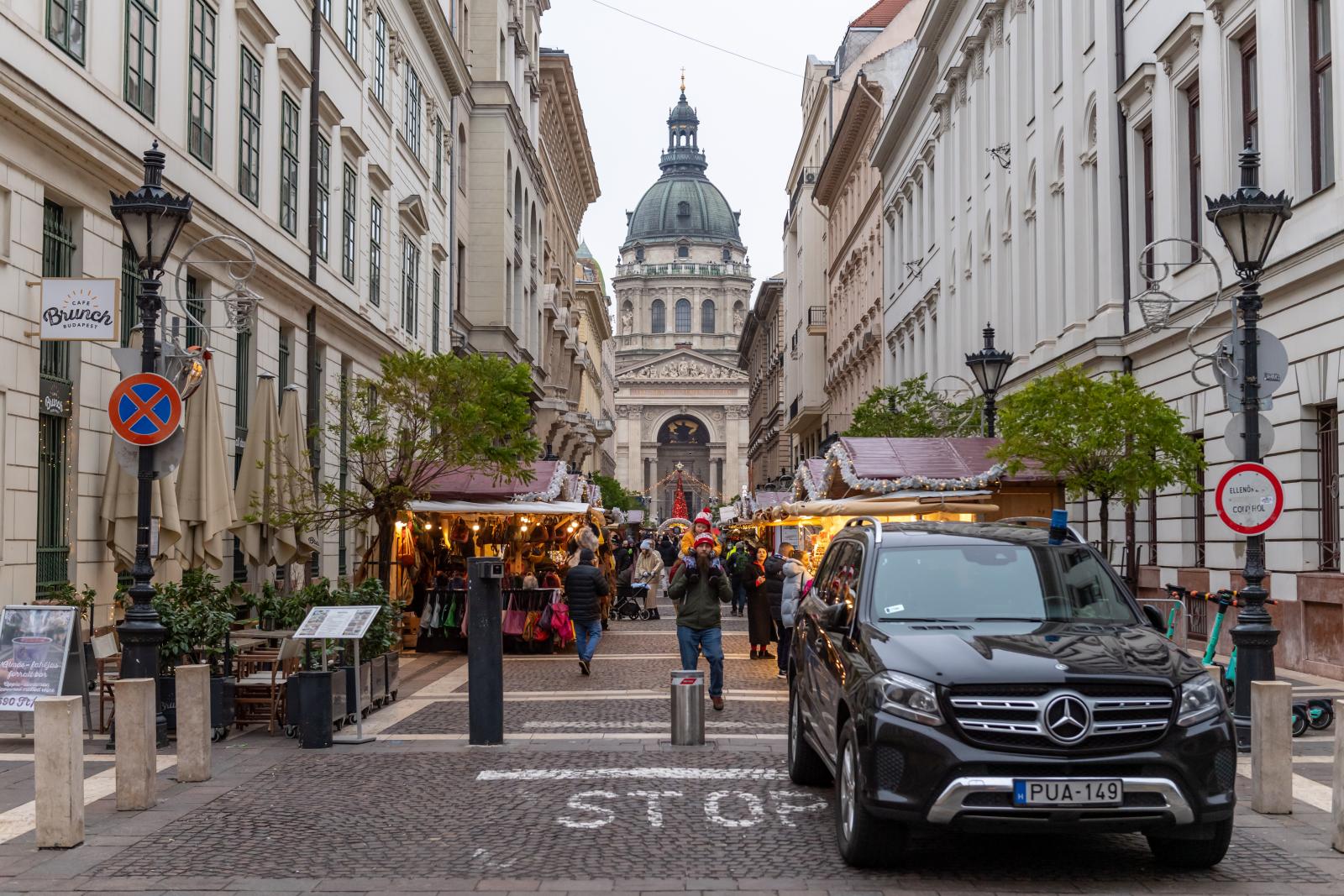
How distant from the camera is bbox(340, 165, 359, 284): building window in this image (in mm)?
28625

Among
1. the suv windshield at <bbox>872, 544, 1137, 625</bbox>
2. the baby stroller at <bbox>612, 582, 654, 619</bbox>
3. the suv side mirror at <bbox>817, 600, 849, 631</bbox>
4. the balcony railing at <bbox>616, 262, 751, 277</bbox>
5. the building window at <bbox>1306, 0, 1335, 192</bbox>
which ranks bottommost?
the baby stroller at <bbox>612, 582, 654, 619</bbox>

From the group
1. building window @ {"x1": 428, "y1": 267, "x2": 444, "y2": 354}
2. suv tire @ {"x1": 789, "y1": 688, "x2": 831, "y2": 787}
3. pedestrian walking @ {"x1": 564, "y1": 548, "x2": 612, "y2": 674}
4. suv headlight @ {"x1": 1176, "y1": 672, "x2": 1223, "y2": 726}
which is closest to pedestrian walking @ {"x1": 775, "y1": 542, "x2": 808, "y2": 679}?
pedestrian walking @ {"x1": 564, "y1": 548, "x2": 612, "y2": 674}

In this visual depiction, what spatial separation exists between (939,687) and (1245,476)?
16.8 ft

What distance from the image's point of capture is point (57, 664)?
11.9 meters

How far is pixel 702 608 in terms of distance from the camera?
14961 mm

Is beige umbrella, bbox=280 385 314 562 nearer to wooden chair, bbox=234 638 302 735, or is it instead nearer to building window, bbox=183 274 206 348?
building window, bbox=183 274 206 348

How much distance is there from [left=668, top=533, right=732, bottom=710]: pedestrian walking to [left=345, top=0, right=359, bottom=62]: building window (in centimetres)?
1691

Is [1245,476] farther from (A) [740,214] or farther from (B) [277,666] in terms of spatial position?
(A) [740,214]

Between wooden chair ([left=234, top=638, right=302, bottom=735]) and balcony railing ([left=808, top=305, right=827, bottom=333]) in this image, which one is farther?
balcony railing ([left=808, top=305, right=827, bottom=333])

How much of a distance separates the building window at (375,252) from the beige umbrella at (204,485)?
1482 centimetres

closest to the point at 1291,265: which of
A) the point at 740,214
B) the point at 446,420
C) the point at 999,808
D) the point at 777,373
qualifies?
the point at 446,420

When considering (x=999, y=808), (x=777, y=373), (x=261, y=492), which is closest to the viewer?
(x=999, y=808)

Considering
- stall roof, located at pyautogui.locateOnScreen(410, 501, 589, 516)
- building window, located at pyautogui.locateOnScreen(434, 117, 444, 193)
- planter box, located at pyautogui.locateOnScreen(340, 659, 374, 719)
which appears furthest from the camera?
building window, located at pyautogui.locateOnScreen(434, 117, 444, 193)

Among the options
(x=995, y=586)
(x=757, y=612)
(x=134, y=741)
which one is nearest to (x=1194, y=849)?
(x=995, y=586)
